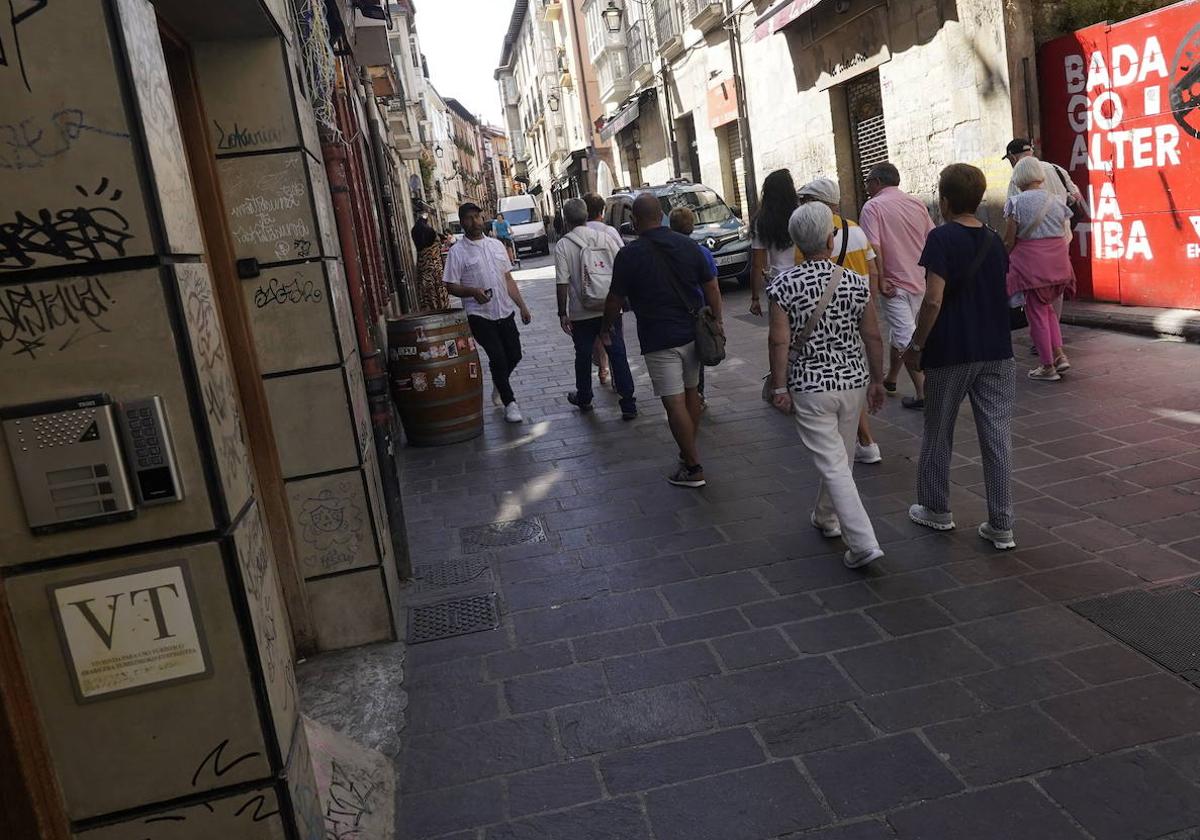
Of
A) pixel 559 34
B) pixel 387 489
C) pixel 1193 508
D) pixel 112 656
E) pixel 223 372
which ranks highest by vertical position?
pixel 559 34

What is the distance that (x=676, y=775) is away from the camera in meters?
2.86

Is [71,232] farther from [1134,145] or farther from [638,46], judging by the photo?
[638,46]

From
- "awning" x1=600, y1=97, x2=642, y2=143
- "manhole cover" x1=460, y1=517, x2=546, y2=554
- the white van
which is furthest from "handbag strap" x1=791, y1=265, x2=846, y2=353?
the white van

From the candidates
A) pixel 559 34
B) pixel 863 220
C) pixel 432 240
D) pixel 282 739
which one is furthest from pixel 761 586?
pixel 559 34

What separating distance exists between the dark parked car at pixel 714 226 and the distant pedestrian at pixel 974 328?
391 inches

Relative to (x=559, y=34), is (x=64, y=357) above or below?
below

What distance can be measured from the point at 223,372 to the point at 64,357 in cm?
35

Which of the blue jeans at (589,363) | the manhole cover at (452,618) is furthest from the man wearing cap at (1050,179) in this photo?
the manhole cover at (452,618)

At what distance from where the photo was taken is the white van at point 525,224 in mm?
36094

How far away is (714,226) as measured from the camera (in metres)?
15.4

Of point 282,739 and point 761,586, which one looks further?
point 761,586

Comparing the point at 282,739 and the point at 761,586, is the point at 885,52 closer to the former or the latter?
the point at 761,586

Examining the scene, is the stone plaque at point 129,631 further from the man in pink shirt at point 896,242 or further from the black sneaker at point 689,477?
the man in pink shirt at point 896,242

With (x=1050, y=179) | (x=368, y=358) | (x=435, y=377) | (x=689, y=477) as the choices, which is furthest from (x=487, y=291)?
(x=1050, y=179)
